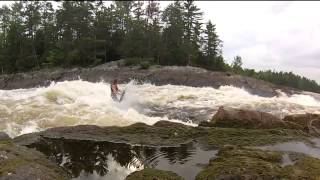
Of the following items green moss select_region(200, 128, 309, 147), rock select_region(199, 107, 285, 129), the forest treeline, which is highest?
the forest treeline

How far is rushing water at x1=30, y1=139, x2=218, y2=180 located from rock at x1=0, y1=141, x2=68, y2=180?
38 centimetres

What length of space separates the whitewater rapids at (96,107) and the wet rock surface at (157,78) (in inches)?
254

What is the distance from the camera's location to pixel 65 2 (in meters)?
59.6

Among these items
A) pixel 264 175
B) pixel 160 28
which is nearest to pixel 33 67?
pixel 160 28

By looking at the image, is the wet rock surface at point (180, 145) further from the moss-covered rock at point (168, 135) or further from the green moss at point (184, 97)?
the green moss at point (184, 97)

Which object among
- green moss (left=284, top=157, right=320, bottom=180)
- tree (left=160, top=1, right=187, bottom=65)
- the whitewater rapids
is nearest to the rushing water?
green moss (left=284, top=157, right=320, bottom=180)

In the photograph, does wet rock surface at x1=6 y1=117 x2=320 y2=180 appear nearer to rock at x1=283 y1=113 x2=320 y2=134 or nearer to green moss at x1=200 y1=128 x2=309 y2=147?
green moss at x1=200 y1=128 x2=309 y2=147

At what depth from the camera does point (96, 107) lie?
1886 cm

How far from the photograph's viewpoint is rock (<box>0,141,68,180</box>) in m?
6.92

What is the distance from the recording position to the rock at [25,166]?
6.92 m

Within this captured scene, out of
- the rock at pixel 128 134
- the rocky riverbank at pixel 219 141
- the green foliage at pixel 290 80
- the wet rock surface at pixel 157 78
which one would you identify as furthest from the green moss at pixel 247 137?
the green foliage at pixel 290 80

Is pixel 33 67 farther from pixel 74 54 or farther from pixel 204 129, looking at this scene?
pixel 204 129

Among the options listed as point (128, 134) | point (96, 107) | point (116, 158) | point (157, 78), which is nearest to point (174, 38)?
point (157, 78)

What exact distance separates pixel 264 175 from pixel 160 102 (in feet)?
58.3
